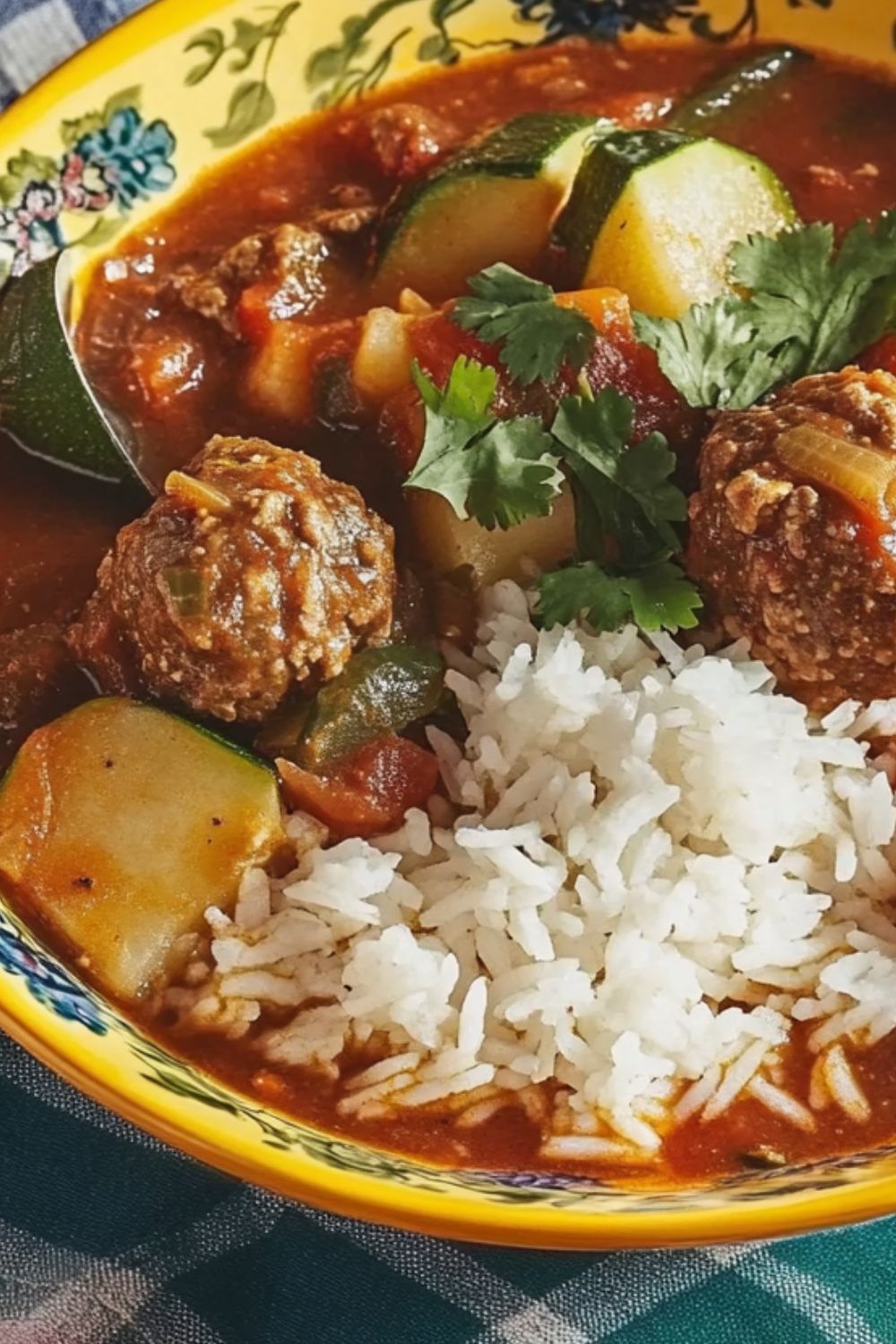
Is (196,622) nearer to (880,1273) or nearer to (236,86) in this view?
(880,1273)

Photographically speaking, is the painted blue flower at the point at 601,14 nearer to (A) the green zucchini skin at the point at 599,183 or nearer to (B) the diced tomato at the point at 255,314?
(A) the green zucchini skin at the point at 599,183

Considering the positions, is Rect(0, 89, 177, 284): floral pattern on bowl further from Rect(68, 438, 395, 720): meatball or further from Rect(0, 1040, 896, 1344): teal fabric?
Rect(0, 1040, 896, 1344): teal fabric

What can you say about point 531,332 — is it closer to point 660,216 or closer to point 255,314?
point 660,216

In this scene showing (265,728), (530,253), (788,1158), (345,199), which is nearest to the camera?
(788,1158)

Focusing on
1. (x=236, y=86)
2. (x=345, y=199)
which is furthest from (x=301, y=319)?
(x=236, y=86)

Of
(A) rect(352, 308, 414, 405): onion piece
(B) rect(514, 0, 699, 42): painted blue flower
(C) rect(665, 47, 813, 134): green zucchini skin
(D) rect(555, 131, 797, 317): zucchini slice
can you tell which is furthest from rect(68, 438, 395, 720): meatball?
(B) rect(514, 0, 699, 42): painted blue flower

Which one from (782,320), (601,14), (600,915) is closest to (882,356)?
(782,320)
